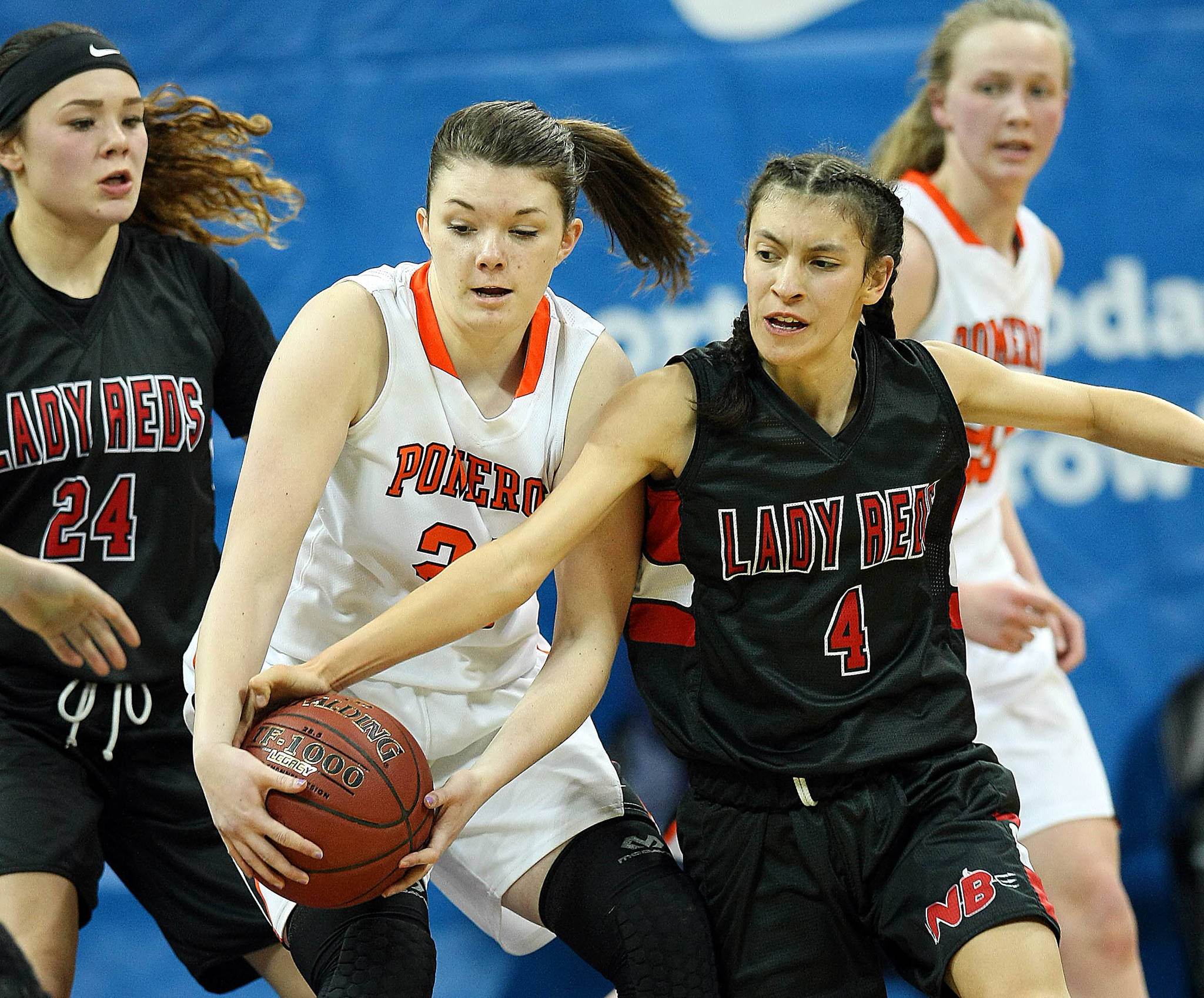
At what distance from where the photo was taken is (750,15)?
14.8 ft

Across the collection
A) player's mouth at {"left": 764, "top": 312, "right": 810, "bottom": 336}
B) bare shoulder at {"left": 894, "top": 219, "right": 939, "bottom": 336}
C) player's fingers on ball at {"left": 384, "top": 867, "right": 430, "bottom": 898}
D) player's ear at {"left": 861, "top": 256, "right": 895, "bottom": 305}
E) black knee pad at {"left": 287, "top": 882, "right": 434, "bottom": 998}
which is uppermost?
bare shoulder at {"left": 894, "top": 219, "right": 939, "bottom": 336}

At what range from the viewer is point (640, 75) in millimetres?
4496

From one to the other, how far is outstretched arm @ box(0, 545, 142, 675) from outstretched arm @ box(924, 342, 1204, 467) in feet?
5.46

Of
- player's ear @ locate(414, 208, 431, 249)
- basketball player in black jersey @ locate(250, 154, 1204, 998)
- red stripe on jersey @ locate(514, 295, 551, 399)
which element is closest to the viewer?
basketball player in black jersey @ locate(250, 154, 1204, 998)

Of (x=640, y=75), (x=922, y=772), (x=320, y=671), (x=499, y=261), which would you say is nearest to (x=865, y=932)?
(x=922, y=772)

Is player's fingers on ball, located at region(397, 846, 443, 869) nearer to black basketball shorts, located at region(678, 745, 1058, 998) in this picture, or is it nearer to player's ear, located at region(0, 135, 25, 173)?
black basketball shorts, located at region(678, 745, 1058, 998)

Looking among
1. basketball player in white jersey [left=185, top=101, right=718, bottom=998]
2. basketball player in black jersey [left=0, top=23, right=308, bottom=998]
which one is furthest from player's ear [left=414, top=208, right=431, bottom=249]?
basketball player in black jersey [left=0, top=23, right=308, bottom=998]

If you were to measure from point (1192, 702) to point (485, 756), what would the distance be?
2676 millimetres

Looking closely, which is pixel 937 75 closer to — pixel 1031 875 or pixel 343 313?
pixel 343 313

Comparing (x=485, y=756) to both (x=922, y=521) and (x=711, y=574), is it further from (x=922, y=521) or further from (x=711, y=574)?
(x=922, y=521)

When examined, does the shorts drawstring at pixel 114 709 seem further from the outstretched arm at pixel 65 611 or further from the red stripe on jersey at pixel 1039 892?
the red stripe on jersey at pixel 1039 892

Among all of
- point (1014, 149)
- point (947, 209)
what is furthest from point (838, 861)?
point (1014, 149)

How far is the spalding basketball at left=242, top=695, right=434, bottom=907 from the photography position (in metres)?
2.20

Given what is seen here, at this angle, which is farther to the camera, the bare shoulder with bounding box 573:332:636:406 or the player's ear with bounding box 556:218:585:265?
the bare shoulder with bounding box 573:332:636:406
